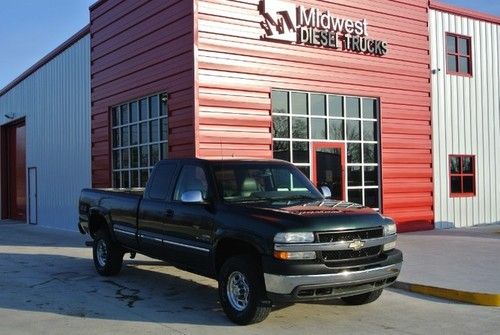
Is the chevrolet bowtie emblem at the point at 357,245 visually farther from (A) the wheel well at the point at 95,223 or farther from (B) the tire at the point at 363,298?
(A) the wheel well at the point at 95,223

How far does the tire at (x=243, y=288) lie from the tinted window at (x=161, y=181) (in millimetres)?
2031

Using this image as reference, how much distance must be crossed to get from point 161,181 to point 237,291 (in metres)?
2.56

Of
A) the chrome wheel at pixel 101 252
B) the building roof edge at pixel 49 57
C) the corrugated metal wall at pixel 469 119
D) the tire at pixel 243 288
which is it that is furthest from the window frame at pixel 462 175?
the tire at pixel 243 288

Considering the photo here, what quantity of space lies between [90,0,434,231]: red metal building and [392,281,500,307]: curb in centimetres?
607

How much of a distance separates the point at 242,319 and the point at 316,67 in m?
9.73

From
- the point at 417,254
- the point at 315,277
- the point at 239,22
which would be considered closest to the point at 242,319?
the point at 315,277

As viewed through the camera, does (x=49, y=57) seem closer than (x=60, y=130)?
No

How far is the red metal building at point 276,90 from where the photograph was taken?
45.3 ft

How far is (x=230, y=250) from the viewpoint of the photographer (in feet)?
24.0

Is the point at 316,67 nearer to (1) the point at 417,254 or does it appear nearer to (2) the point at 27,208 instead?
(1) the point at 417,254

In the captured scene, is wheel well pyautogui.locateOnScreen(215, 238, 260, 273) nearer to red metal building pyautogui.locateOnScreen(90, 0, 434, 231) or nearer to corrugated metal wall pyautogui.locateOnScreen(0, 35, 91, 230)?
red metal building pyautogui.locateOnScreen(90, 0, 434, 231)

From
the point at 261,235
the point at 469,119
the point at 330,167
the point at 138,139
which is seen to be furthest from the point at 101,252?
the point at 469,119

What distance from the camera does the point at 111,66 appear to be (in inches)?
690

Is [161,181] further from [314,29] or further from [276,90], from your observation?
[314,29]
